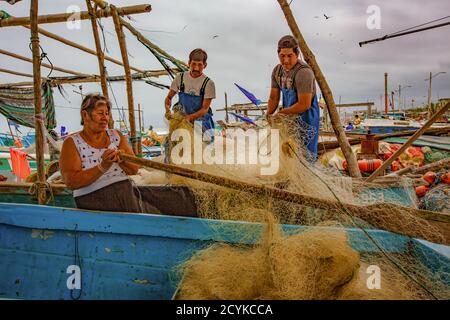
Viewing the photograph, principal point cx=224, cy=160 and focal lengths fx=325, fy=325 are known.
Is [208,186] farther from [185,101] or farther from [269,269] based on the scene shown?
[185,101]

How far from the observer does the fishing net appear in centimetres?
205

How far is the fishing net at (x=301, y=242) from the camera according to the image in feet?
6.74

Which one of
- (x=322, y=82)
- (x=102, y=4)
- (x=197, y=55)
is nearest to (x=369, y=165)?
(x=322, y=82)

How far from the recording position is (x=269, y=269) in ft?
7.14

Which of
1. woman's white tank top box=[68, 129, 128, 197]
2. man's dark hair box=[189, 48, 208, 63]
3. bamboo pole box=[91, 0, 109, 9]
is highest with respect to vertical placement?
bamboo pole box=[91, 0, 109, 9]

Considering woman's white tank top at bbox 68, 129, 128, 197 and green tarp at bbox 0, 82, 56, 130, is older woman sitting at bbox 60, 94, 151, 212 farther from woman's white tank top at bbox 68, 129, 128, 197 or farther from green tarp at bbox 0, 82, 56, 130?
green tarp at bbox 0, 82, 56, 130

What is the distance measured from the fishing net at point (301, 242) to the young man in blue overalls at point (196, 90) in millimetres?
1706

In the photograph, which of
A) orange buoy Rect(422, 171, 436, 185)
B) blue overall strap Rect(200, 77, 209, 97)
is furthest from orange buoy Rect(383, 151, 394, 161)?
blue overall strap Rect(200, 77, 209, 97)

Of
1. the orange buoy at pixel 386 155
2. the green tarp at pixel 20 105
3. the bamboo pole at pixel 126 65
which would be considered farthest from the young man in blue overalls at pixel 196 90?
the green tarp at pixel 20 105

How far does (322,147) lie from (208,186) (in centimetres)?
338

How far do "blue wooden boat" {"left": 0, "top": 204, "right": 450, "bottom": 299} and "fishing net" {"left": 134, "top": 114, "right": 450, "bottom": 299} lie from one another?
4 cm

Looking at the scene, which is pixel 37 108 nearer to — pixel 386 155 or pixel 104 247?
pixel 104 247

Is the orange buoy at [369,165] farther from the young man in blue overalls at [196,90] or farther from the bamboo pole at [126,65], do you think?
the bamboo pole at [126,65]

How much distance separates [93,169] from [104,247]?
26.5 inches
